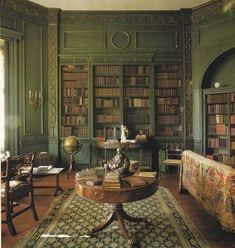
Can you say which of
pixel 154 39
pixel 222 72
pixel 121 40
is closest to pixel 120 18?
pixel 121 40

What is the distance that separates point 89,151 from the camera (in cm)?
605

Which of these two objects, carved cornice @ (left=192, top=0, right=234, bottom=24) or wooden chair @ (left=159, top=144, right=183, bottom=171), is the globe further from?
carved cornice @ (left=192, top=0, right=234, bottom=24)

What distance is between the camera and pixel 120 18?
19.8ft

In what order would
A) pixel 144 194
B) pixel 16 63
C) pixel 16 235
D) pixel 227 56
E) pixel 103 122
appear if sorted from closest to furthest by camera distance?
pixel 144 194 < pixel 16 235 < pixel 16 63 < pixel 227 56 < pixel 103 122

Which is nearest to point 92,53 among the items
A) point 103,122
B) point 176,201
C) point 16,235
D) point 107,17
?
point 107,17

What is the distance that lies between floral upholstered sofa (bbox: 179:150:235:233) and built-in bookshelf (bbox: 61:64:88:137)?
3285 mm

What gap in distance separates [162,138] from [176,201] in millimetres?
2434

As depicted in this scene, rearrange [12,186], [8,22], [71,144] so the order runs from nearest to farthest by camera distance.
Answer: [12,186] < [8,22] < [71,144]

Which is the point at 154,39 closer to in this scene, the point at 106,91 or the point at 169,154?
the point at 106,91

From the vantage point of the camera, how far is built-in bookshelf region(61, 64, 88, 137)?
6.03 meters

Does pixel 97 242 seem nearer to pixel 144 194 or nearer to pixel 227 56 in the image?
pixel 144 194

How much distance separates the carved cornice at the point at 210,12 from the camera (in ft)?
17.8

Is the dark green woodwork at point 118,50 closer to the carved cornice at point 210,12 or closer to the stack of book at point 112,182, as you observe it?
the carved cornice at point 210,12

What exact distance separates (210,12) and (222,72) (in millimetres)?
1398
